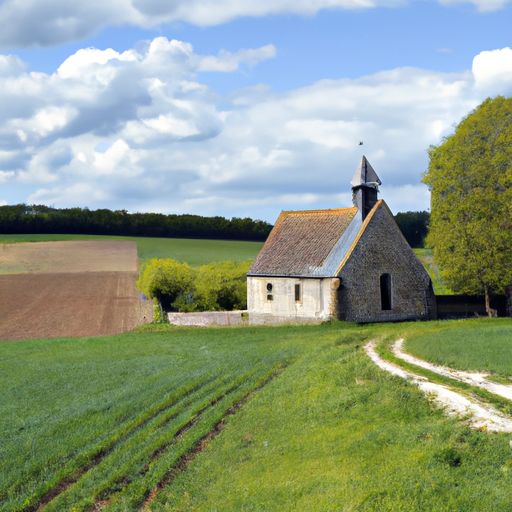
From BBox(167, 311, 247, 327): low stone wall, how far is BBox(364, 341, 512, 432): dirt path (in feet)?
69.2

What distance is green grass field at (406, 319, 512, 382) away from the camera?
17.0 metres

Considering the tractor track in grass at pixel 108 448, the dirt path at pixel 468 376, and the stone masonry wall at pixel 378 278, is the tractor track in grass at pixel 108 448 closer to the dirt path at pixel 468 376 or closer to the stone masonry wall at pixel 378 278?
the dirt path at pixel 468 376

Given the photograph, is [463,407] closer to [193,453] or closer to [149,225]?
[193,453]

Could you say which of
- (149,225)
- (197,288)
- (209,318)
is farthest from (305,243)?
(149,225)

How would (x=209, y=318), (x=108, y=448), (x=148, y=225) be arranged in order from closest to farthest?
(x=108, y=448) < (x=209, y=318) < (x=148, y=225)

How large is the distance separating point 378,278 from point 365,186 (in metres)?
5.98

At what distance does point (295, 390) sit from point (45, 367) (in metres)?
13.3

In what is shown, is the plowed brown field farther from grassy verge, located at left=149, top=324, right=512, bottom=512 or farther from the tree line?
grassy verge, located at left=149, top=324, right=512, bottom=512

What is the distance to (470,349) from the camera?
1945 cm

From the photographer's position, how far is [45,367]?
25.1 metres

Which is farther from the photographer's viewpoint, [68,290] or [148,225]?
[148,225]

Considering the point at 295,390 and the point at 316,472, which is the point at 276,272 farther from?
the point at 316,472

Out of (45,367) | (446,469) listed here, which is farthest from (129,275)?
(446,469)

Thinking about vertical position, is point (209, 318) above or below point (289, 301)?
below
